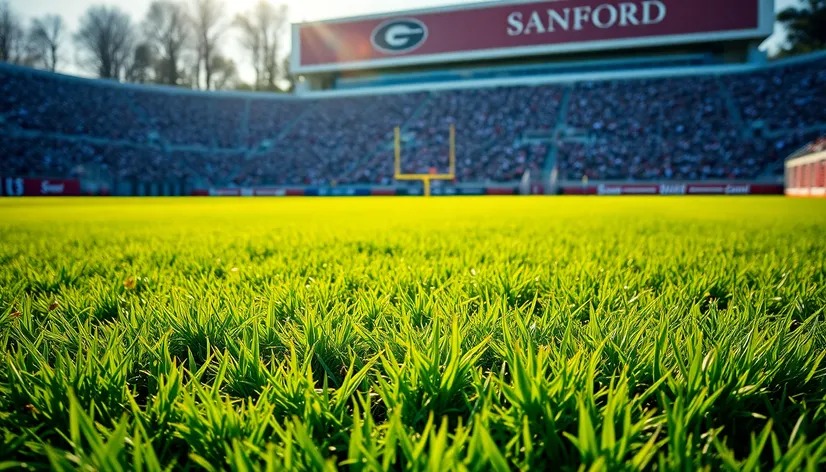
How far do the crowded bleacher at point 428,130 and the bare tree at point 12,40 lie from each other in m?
12.4

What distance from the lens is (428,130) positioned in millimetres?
36281

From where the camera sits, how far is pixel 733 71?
111ft

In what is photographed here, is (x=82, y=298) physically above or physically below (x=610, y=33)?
below

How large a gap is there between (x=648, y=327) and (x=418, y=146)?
114 feet

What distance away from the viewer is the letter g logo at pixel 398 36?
136ft

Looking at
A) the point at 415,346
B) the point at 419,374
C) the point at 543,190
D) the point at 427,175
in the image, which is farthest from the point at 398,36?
the point at 419,374

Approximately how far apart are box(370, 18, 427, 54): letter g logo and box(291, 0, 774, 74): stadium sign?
0.26ft

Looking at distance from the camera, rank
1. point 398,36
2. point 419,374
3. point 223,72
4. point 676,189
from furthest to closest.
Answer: point 223,72 < point 398,36 < point 676,189 < point 419,374

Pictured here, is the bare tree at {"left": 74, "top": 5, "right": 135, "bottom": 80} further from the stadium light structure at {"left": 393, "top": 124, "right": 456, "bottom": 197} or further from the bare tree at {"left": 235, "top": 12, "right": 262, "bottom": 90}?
the stadium light structure at {"left": 393, "top": 124, "right": 456, "bottom": 197}

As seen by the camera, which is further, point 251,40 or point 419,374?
point 251,40

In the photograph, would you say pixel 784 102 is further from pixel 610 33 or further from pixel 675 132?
pixel 610 33

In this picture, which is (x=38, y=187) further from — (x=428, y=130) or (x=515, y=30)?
(x=515, y=30)

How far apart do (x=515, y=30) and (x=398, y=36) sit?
10.0 meters

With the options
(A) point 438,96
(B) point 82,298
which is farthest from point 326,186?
(B) point 82,298
